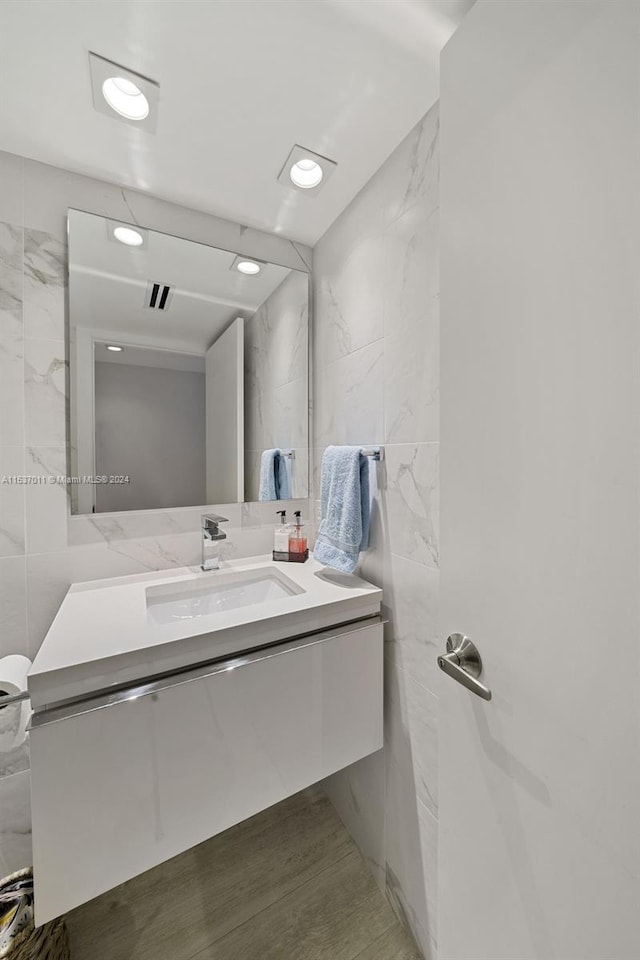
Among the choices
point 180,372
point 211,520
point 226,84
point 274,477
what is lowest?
point 211,520

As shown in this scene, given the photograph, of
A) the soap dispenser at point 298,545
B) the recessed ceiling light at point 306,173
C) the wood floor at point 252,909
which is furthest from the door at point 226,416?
the wood floor at point 252,909

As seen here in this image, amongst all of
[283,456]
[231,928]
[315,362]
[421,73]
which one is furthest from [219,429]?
[231,928]

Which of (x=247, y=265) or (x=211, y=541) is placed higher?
(x=247, y=265)

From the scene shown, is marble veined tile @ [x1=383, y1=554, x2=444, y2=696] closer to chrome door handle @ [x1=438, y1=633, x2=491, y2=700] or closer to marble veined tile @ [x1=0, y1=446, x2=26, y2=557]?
chrome door handle @ [x1=438, y1=633, x2=491, y2=700]

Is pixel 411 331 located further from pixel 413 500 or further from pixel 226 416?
pixel 226 416

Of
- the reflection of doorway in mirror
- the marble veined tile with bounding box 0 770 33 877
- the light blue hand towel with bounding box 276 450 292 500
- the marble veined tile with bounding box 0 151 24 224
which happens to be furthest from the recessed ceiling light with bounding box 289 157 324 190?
the marble veined tile with bounding box 0 770 33 877

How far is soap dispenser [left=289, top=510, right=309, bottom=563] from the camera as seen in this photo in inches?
56.3

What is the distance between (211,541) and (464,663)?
3.00 ft

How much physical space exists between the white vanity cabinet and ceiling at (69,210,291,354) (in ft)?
3.33

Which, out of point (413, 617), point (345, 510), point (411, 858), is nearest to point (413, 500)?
point (345, 510)

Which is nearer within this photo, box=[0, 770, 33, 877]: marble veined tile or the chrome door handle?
the chrome door handle

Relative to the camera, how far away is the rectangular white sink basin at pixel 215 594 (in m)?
1.17

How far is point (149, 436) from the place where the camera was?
4.25 ft

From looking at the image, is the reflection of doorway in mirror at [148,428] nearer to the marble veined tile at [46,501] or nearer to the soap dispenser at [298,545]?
the marble veined tile at [46,501]
